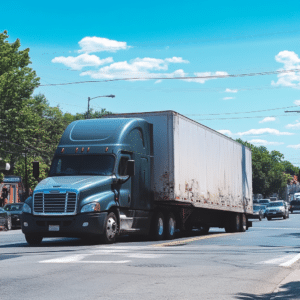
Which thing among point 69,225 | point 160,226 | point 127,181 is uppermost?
point 127,181

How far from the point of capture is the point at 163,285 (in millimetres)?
8289

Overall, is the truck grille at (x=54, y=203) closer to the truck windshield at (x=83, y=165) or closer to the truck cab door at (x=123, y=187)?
the truck windshield at (x=83, y=165)

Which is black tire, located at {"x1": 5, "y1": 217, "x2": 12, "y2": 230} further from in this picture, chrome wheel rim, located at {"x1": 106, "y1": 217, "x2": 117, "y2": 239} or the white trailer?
chrome wheel rim, located at {"x1": 106, "y1": 217, "x2": 117, "y2": 239}

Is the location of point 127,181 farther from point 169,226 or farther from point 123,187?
point 169,226

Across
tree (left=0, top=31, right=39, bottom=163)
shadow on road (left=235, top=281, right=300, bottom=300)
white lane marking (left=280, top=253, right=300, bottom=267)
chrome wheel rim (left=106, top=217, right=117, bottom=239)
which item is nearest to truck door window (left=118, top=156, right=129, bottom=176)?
chrome wheel rim (left=106, top=217, right=117, bottom=239)

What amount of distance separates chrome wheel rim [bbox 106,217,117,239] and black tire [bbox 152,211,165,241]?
7.78ft

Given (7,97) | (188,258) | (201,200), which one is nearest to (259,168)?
(7,97)

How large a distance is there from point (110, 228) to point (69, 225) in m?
1.29

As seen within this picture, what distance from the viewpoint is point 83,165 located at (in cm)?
1716

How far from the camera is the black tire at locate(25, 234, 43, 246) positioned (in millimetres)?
16719

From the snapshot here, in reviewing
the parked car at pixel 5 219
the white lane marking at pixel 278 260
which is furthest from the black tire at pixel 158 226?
the parked car at pixel 5 219

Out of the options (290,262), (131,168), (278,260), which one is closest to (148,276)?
(290,262)

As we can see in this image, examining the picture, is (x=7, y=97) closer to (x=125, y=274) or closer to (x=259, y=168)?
(x=125, y=274)

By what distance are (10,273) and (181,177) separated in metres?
10.6
